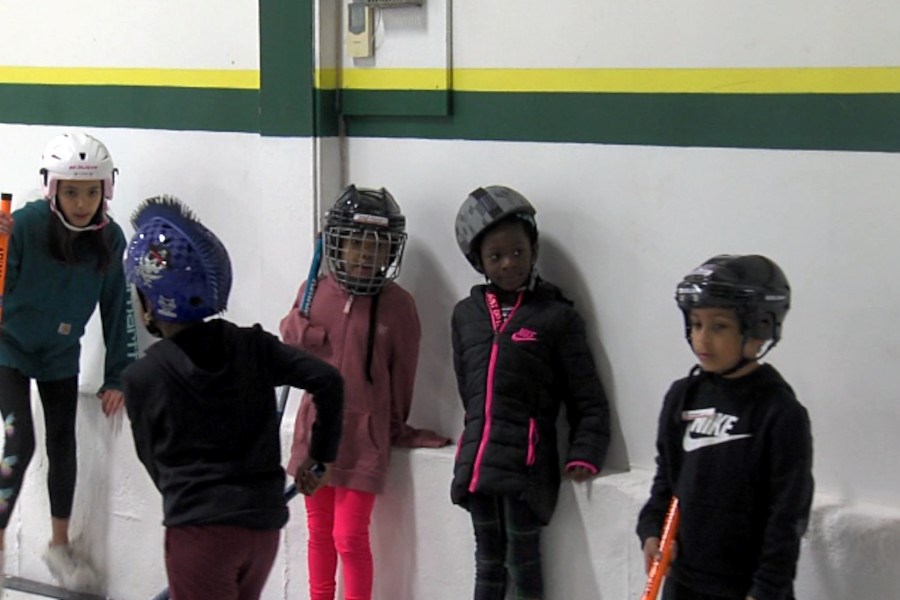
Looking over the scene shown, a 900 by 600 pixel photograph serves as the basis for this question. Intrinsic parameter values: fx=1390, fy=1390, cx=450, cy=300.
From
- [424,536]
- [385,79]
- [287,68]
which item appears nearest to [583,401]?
[424,536]

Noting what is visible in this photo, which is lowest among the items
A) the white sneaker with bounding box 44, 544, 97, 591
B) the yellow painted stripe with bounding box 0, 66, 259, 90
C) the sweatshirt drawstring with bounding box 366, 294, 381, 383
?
the white sneaker with bounding box 44, 544, 97, 591

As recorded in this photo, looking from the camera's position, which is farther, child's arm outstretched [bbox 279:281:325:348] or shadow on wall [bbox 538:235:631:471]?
child's arm outstretched [bbox 279:281:325:348]

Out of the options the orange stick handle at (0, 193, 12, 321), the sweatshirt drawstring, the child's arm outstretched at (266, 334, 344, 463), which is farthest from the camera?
the orange stick handle at (0, 193, 12, 321)

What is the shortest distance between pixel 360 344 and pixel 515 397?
503 mm

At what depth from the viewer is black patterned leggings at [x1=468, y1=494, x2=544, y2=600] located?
144 inches

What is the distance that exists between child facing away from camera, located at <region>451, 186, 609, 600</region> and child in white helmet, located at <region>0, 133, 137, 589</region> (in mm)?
1219

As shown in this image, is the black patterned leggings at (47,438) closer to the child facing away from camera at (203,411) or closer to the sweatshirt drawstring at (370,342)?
the sweatshirt drawstring at (370,342)

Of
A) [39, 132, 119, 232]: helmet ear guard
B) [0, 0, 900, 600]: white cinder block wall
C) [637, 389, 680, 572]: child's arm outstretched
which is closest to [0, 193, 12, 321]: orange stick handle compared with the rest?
[39, 132, 119, 232]: helmet ear guard

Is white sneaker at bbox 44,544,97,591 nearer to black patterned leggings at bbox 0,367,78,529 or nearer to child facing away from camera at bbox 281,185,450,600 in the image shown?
black patterned leggings at bbox 0,367,78,529

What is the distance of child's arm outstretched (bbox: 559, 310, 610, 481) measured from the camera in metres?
3.65

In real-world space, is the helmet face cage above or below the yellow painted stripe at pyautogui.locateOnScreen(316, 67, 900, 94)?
below

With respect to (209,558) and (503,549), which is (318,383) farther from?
(503,549)

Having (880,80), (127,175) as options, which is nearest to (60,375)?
(127,175)

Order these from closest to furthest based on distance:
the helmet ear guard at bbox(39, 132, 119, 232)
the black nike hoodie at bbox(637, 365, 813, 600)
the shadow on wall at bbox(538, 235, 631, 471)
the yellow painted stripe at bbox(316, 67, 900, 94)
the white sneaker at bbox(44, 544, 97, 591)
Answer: the black nike hoodie at bbox(637, 365, 813, 600) → the yellow painted stripe at bbox(316, 67, 900, 94) → the shadow on wall at bbox(538, 235, 631, 471) → the helmet ear guard at bbox(39, 132, 119, 232) → the white sneaker at bbox(44, 544, 97, 591)
